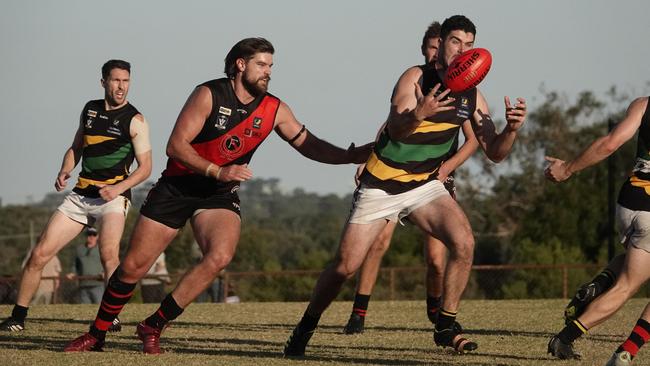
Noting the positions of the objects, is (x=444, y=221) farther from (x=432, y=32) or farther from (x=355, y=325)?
(x=355, y=325)

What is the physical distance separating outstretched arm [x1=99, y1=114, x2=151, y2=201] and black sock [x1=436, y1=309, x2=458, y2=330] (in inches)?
134

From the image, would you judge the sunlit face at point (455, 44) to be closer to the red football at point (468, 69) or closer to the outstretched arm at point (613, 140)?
the red football at point (468, 69)

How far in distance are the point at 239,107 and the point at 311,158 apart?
2.34ft

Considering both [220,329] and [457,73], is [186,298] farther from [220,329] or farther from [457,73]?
[220,329]

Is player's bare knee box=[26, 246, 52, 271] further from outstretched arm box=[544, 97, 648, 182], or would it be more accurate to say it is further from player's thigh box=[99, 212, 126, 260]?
outstretched arm box=[544, 97, 648, 182]

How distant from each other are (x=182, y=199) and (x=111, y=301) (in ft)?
3.31

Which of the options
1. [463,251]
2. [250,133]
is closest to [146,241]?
[250,133]

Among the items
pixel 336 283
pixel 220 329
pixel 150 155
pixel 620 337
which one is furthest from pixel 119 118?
pixel 620 337

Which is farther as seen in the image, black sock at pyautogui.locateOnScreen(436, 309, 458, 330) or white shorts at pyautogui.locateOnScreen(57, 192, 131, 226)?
white shorts at pyautogui.locateOnScreen(57, 192, 131, 226)

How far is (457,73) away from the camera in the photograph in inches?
327

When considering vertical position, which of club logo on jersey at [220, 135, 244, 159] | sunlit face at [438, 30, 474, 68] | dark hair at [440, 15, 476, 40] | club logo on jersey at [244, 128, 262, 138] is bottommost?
club logo on jersey at [220, 135, 244, 159]

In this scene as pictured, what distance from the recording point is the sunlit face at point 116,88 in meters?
11.6

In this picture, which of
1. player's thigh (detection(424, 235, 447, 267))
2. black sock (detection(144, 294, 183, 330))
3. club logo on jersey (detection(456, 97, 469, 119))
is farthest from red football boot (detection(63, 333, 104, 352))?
player's thigh (detection(424, 235, 447, 267))

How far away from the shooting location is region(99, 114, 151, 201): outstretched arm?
1098 centimetres
